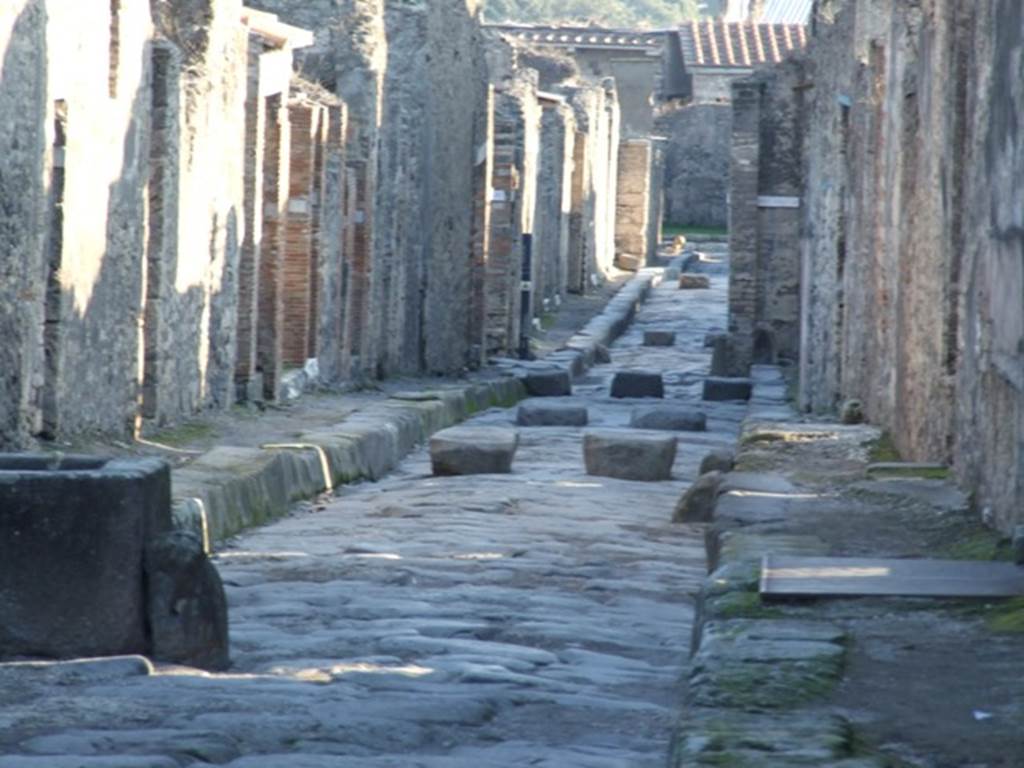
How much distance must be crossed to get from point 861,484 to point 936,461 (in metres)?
0.52

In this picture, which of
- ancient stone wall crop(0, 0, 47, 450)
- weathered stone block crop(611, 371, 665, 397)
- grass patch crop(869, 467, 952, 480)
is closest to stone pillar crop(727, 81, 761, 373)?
weathered stone block crop(611, 371, 665, 397)

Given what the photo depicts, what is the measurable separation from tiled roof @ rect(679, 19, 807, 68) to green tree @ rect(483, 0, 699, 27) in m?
31.6

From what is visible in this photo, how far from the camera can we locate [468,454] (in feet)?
44.7

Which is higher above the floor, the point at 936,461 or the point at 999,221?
the point at 999,221

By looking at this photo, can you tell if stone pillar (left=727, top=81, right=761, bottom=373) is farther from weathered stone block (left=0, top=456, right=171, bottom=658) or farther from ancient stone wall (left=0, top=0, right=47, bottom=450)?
weathered stone block (left=0, top=456, right=171, bottom=658)

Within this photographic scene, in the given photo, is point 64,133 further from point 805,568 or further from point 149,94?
point 805,568

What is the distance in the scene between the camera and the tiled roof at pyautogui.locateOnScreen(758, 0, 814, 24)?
242 ft

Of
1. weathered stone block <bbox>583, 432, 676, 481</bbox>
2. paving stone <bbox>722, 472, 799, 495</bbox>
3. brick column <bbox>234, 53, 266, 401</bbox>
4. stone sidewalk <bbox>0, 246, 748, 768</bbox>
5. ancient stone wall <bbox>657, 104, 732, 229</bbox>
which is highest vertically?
ancient stone wall <bbox>657, 104, 732, 229</bbox>

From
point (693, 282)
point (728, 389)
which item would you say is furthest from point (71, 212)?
point (693, 282)

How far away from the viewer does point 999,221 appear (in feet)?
25.6

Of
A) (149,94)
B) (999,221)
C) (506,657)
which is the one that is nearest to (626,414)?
(149,94)

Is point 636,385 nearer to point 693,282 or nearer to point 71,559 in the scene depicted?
point 71,559

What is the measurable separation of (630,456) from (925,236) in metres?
3.58

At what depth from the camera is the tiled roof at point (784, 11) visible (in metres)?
73.9
